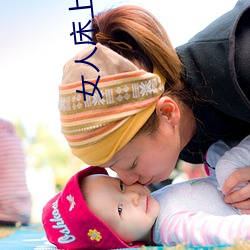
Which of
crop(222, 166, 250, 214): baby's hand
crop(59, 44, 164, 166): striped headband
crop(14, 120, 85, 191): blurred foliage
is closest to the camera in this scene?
crop(59, 44, 164, 166): striped headband

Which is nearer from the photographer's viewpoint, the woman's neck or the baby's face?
the baby's face

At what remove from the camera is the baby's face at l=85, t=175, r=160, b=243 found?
105cm

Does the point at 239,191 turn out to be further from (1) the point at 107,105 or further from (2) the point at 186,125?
(1) the point at 107,105

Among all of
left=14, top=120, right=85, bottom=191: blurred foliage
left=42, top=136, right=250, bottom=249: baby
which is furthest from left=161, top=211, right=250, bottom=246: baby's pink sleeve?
left=14, top=120, right=85, bottom=191: blurred foliage

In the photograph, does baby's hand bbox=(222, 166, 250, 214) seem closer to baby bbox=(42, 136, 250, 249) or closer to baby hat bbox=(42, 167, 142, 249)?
baby bbox=(42, 136, 250, 249)

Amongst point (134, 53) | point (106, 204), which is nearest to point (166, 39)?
point (134, 53)

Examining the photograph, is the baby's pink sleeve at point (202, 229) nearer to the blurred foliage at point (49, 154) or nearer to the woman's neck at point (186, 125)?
the woman's neck at point (186, 125)

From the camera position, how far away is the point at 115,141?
40.6 inches

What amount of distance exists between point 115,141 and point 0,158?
3.50 ft

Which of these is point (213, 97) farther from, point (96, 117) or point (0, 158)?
point (0, 158)

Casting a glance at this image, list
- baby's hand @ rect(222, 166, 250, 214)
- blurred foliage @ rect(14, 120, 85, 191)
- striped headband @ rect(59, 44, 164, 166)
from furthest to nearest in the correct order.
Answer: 1. blurred foliage @ rect(14, 120, 85, 191)
2. baby's hand @ rect(222, 166, 250, 214)
3. striped headband @ rect(59, 44, 164, 166)

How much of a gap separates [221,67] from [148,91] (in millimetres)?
170

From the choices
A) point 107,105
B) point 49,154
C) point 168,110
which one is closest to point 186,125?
point 168,110

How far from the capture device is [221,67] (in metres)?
1.06
